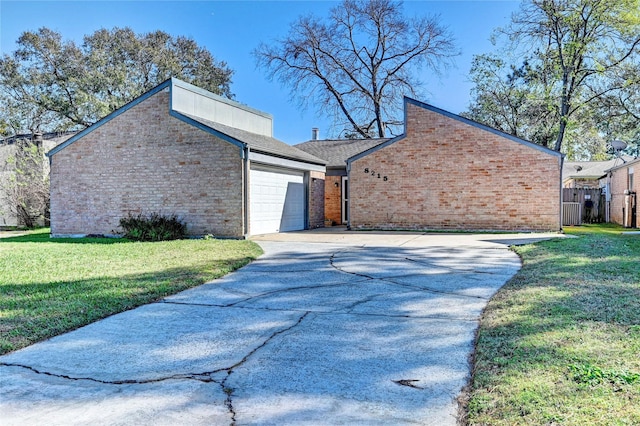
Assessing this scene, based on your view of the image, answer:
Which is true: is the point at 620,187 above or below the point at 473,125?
below

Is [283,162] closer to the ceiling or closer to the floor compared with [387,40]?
closer to the floor

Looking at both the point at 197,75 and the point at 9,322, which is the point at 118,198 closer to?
the point at 9,322

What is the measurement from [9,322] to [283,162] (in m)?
12.0

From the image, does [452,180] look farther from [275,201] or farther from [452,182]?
[275,201]

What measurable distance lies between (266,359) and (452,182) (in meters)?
13.9

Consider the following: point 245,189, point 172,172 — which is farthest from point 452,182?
point 172,172

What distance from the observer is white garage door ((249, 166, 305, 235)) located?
48.5 feet

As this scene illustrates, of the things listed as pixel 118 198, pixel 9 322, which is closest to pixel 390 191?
pixel 118 198

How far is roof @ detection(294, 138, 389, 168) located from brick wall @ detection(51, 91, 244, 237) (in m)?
7.58

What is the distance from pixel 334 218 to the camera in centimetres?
2128

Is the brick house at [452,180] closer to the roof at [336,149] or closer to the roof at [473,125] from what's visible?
the roof at [473,125]

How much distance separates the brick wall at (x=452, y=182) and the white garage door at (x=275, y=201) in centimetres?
210

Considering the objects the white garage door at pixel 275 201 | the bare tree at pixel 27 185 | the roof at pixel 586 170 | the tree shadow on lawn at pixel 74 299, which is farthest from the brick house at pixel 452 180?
the roof at pixel 586 170

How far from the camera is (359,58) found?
107ft
